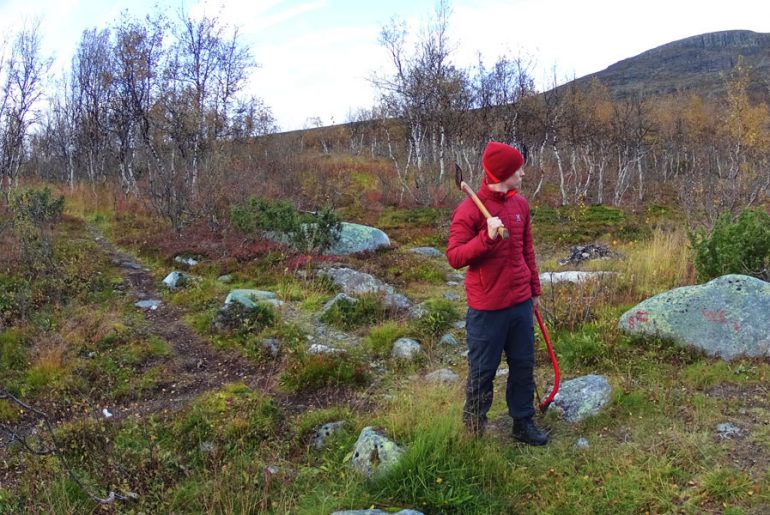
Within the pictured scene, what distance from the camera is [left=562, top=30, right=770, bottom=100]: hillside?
3145 inches

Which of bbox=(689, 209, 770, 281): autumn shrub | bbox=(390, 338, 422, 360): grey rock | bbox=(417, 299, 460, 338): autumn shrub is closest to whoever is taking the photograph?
bbox=(390, 338, 422, 360): grey rock

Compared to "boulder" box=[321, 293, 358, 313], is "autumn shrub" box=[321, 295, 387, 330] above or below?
below

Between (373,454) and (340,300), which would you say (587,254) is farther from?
(373,454)

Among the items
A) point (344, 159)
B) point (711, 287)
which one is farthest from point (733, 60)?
point (711, 287)

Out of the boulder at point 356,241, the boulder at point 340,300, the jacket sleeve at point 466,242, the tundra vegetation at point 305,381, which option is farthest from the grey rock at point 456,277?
the jacket sleeve at point 466,242

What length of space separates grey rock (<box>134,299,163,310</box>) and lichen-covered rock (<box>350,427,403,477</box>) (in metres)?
5.76

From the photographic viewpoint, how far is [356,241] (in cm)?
1145

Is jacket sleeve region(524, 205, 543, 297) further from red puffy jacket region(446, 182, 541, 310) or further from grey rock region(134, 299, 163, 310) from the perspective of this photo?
grey rock region(134, 299, 163, 310)

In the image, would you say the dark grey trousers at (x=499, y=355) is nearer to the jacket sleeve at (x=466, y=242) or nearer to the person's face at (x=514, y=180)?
the jacket sleeve at (x=466, y=242)

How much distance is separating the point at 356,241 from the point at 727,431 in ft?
28.2

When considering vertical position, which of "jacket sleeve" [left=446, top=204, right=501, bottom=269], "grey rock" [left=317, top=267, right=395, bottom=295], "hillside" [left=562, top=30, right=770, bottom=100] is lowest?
"grey rock" [left=317, top=267, right=395, bottom=295]

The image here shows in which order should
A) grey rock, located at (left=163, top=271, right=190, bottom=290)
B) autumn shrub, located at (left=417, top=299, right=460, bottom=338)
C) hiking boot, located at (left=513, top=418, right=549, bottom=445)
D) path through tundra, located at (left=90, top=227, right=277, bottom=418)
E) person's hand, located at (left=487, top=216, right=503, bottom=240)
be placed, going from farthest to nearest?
grey rock, located at (left=163, top=271, right=190, bottom=290)
autumn shrub, located at (left=417, top=299, right=460, bottom=338)
path through tundra, located at (left=90, top=227, right=277, bottom=418)
hiking boot, located at (left=513, top=418, right=549, bottom=445)
person's hand, located at (left=487, top=216, right=503, bottom=240)

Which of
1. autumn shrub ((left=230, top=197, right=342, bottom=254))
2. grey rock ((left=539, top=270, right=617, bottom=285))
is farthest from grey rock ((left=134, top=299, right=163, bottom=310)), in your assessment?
grey rock ((left=539, top=270, right=617, bottom=285))

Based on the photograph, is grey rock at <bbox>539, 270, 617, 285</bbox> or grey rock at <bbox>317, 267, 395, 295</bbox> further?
grey rock at <bbox>317, 267, 395, 295</bbox>
